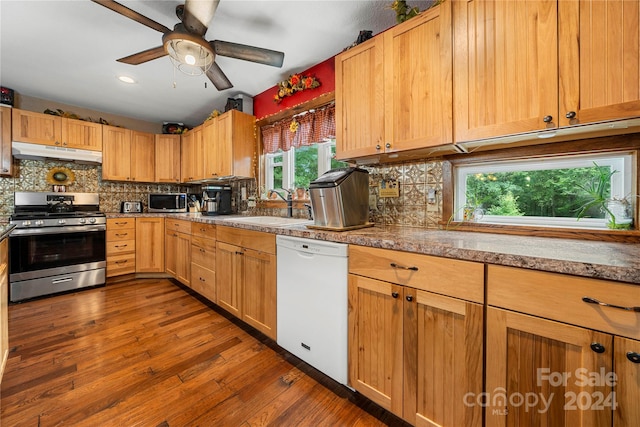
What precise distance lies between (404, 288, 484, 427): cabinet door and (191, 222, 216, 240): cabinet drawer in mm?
1972

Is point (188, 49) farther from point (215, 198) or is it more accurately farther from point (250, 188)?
point (215, 198)

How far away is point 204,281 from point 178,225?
0.98m

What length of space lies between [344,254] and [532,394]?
881 mm

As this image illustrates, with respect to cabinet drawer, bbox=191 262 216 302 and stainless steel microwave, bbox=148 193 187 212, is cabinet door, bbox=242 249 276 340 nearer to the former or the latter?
cabinet drawer, bbox=191 262 216 302

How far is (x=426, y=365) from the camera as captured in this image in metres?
1.10

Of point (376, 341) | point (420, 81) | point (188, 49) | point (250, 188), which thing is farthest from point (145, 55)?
point (376, 341)

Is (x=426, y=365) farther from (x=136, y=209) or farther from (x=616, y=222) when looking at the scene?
(x=136, y=209)

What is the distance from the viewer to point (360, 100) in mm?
1710

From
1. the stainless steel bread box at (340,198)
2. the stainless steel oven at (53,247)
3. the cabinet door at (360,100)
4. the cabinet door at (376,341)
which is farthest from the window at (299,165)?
the stainless steel oven at (53,247)

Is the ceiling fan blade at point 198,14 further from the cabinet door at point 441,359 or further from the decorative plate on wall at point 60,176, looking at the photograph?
the decorative plate on wall at point 60,176

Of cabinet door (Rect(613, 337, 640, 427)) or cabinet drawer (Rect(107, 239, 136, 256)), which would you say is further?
cabinet drawer (Rect(107, 239, 136, 256))

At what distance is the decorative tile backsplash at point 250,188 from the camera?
1.73 m

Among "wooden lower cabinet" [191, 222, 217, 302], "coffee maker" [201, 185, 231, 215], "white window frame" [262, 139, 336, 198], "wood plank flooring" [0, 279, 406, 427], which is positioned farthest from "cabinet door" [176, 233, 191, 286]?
"white window frame" [262, 139, 336, 198]

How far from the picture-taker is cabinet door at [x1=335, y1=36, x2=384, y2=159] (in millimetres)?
1614
